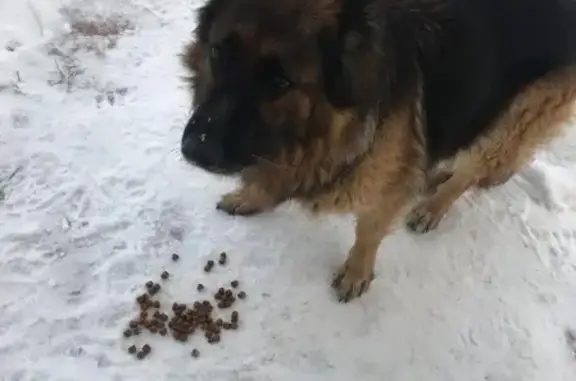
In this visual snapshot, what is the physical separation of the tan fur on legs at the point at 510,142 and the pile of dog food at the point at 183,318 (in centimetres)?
91

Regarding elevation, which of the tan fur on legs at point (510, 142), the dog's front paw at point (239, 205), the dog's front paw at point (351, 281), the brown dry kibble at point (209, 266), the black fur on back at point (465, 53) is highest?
the black fur on back at point (465, 53)

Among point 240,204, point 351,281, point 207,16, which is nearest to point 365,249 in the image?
point 351,281

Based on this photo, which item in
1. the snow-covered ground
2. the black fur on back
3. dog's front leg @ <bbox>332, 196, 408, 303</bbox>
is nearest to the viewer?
the black fur on back

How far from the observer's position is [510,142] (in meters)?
2.64

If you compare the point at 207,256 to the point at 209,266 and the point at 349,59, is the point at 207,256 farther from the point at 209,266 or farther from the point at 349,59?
the point at 349,59

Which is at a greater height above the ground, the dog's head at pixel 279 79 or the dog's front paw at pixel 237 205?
the dog's head at pixel 279 79

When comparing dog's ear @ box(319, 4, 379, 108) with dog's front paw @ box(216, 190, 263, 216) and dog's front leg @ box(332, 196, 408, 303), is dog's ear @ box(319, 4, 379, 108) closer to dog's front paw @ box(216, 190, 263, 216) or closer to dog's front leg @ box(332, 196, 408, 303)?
dog's front leg @ box(332, 196, 408, 303)

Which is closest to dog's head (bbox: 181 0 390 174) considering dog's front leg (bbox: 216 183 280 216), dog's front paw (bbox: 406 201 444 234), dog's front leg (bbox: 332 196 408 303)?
dog's front leg (bbox: 332 196 408 303)

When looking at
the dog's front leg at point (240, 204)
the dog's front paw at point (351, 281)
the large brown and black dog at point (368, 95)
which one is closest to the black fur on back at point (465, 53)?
the large brown and black dog at point (368, 95)

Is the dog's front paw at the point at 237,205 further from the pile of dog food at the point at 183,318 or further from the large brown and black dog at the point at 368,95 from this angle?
the pile of dog food at the point at 183,318

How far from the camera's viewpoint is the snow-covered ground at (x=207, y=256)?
252 centimetres

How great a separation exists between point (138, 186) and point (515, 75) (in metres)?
1.66

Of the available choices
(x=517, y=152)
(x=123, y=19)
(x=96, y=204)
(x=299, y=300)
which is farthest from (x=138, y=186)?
(x=517, y=152)

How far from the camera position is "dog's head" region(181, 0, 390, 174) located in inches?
70.1
